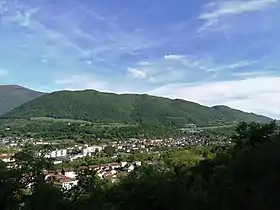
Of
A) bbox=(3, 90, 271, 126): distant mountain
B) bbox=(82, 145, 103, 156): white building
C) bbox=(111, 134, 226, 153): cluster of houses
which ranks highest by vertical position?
bbox=(3, 90, 271, 126): distant mountain

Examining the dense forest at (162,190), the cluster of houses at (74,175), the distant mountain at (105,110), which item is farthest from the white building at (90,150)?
the distant mountain at (105,110)

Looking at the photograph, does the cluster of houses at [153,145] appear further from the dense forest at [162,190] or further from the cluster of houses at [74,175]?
the dense forest at [162,190]

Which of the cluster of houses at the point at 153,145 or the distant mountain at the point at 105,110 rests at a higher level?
the distant mountain at the point at 105,110

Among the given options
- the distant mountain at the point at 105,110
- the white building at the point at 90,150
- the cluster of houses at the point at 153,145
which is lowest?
the white building at the point at 90,150

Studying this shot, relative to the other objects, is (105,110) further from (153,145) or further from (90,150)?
(90,150)

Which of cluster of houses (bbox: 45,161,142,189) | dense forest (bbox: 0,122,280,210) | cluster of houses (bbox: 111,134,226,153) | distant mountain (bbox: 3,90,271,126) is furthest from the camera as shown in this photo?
distant mountain (bbox: 3,90,271,126)

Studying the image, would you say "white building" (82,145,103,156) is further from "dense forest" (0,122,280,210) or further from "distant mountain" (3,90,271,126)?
"distant mountain" (3,90,271,126)

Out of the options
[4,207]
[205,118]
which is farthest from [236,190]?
[205,118]

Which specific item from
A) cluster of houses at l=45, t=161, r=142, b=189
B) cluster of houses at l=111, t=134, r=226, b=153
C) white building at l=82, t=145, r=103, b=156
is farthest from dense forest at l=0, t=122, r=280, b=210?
white building at l=82, t=145, r=103, b=156

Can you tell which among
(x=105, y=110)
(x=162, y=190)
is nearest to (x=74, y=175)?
(x=162, y=190)
